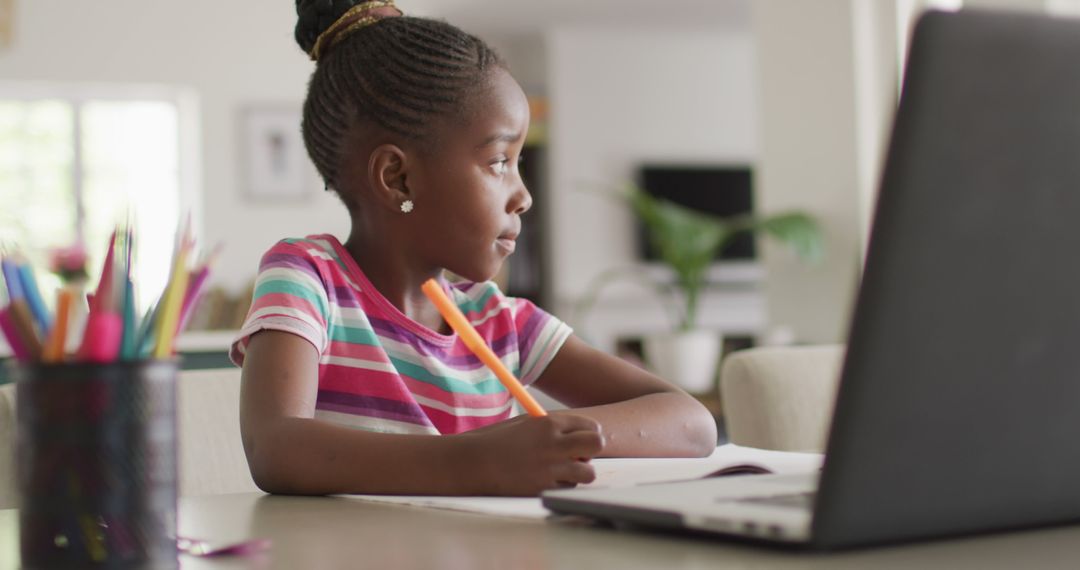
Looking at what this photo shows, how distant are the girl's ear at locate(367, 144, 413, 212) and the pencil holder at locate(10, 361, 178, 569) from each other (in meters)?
0.65

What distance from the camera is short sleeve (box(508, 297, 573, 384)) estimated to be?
1205 millimetres

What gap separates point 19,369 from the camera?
44cm

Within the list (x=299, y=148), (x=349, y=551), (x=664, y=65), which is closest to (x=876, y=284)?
(x=349, y=551)

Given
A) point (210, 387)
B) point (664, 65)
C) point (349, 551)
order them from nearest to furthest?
1. point (349, 551)
2. point (210, 387)
3. point (664, 65)

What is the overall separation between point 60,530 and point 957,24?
35cm

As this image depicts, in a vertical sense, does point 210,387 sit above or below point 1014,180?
below

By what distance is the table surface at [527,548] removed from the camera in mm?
445

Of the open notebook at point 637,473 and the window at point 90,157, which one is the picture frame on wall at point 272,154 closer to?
the window at point 90,157

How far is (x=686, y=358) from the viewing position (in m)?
4.90

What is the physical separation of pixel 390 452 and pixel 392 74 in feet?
1.53

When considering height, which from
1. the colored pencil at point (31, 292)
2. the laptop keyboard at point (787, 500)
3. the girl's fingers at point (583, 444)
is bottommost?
the girl's fingers at point (583, 444)

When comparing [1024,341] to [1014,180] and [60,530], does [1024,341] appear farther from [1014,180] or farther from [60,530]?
[60,530]

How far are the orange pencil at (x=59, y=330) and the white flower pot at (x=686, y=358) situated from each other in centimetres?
443

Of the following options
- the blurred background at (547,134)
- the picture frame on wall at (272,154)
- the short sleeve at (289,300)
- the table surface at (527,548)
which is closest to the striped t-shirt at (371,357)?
the short sleeve at (289,300)
